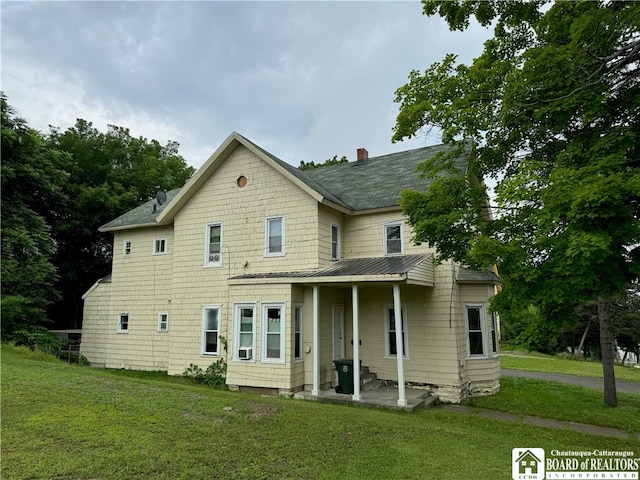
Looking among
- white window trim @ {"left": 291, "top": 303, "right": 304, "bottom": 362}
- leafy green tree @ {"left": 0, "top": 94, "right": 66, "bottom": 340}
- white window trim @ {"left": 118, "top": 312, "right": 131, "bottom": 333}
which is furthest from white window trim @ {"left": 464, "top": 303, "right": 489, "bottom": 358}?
leafy green tree @ {"left": 0, "top": 94, "right": 66, "bottom": 340}

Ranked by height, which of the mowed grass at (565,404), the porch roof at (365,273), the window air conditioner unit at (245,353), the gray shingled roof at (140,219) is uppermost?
the gray shingled roof at (140,219)

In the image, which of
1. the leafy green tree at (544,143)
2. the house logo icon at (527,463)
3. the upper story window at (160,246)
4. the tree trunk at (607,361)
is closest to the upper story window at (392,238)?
the leafy green tree at (544,143)

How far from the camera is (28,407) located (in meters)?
6.93

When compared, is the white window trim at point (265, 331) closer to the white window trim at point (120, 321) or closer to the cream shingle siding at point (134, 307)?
the cream shingle siding at point (134, 307)

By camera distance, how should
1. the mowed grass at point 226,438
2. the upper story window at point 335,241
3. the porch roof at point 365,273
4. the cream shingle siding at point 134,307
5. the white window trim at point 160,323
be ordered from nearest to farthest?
the mowed grass at point 226,438 → the porch roof at point 365,273 → the upper story window at point 335,241 → the white window trim at point 160,323 → the cream shingle siding at point 134,307

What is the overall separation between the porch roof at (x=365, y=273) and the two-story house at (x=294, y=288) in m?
0.04

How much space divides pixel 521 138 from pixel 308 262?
729 cm

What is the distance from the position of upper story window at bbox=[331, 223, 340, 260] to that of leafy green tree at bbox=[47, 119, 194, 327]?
775 inches

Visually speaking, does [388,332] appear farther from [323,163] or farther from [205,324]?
[323,163]

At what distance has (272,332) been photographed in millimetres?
12055

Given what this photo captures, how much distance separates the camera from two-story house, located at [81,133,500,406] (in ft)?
38.6

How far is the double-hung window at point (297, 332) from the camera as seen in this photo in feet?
39.0

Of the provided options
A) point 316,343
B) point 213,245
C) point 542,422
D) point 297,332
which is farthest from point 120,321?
point 542,422

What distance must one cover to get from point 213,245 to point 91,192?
16.5 metres
